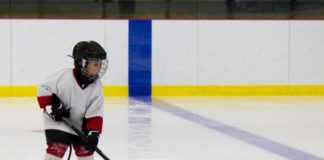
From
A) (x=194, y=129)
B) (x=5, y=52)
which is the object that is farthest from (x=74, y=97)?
(x=5, y=52)

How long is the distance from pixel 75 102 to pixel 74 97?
28 millimetres

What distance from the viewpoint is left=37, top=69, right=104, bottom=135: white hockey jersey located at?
433 centimetres

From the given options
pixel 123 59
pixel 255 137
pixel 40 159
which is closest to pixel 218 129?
pixel 255 137

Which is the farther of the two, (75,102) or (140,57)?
(140,57)

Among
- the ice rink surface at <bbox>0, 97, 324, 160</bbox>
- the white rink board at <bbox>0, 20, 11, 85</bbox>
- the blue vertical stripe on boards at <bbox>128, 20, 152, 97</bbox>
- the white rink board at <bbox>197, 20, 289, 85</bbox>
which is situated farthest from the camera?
the white rink board at <bbox>197, 20, 289, 85</bbox>

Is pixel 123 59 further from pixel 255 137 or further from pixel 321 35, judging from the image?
pixel 255 137

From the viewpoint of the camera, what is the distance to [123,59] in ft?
40.0

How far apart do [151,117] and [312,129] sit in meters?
1.91

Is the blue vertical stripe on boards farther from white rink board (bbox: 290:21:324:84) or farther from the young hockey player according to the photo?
the young hockey player

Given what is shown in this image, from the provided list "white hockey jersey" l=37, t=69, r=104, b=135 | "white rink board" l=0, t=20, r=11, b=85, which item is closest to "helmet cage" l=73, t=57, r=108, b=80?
"white hockey jersey" l=37, t=69, r=104, b=135

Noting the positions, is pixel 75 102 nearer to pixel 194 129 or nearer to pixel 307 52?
pixel 194 129

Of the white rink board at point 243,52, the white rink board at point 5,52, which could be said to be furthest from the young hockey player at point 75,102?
the white rink board at point 243,52

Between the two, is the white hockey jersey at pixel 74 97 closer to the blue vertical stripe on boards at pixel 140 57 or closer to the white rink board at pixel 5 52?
the white rink board at pixel 5 52

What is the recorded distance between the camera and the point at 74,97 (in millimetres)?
4355
